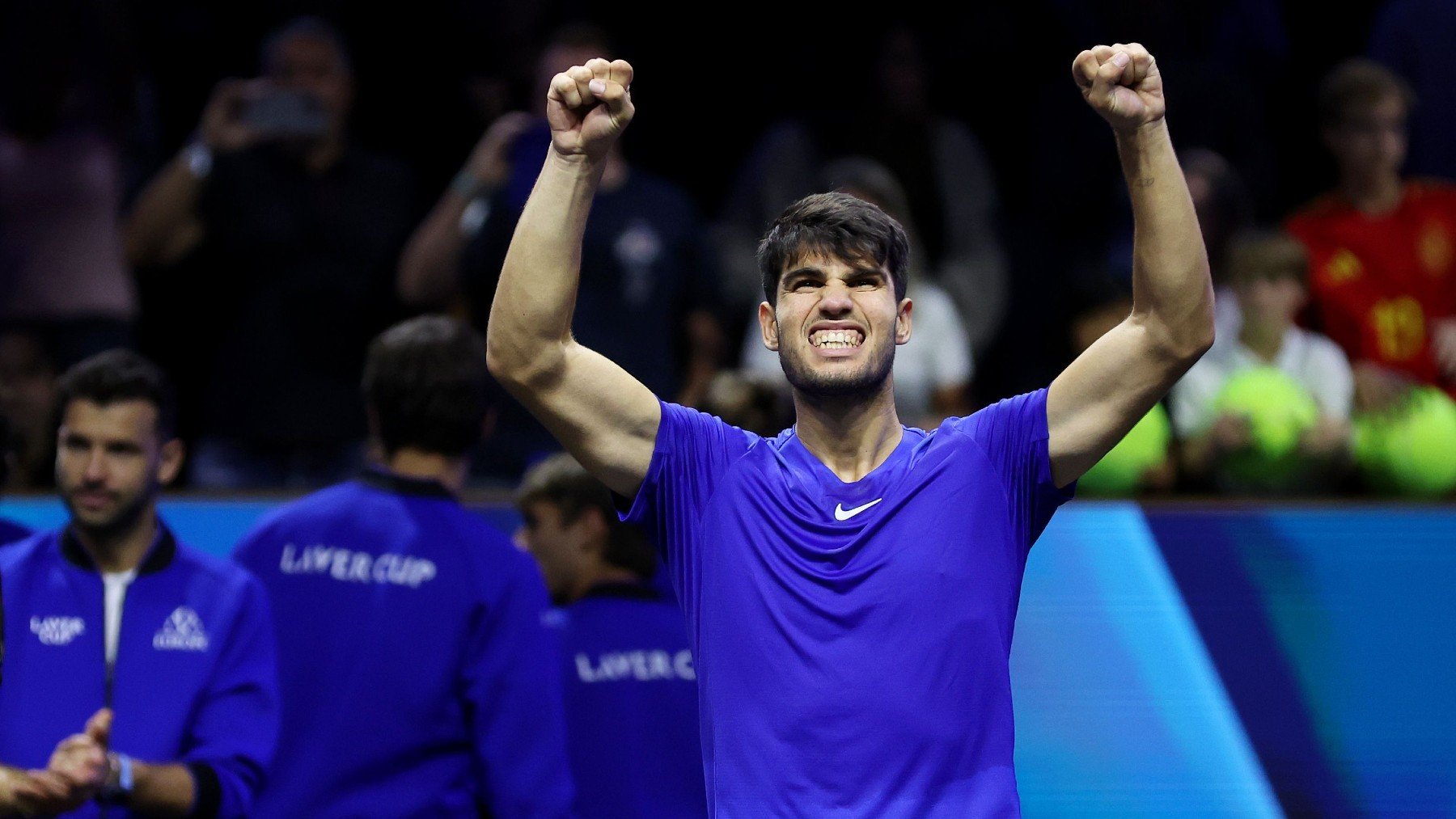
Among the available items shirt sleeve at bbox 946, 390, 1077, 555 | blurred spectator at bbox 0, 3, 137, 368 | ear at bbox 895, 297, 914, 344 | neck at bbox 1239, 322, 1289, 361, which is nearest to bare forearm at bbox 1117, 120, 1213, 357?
shirt sleeve at bbox 946, 390, 1077, 555

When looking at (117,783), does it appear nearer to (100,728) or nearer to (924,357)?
(100,728)

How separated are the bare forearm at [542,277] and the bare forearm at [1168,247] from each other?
3.16 ft

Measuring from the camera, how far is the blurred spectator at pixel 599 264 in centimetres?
623

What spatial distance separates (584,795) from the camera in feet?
14.8

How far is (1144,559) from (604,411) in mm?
2562

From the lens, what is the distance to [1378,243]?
6.86 meters

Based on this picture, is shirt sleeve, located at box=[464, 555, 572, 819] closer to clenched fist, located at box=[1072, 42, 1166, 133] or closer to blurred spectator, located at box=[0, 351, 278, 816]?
blurred spectator, located at box=[0, 351, 278, 816]

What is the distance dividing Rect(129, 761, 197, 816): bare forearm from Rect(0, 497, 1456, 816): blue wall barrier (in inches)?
61.3

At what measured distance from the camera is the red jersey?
6711mm

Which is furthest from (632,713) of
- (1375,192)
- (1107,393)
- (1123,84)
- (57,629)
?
(1375,192)

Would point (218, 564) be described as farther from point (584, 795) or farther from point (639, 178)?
point (639, 178)

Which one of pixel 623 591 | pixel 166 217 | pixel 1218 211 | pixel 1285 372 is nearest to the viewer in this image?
pixel 623 591

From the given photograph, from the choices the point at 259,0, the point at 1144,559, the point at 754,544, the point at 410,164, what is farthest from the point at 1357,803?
the point at 259,0

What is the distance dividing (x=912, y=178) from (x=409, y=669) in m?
A: 3.63
